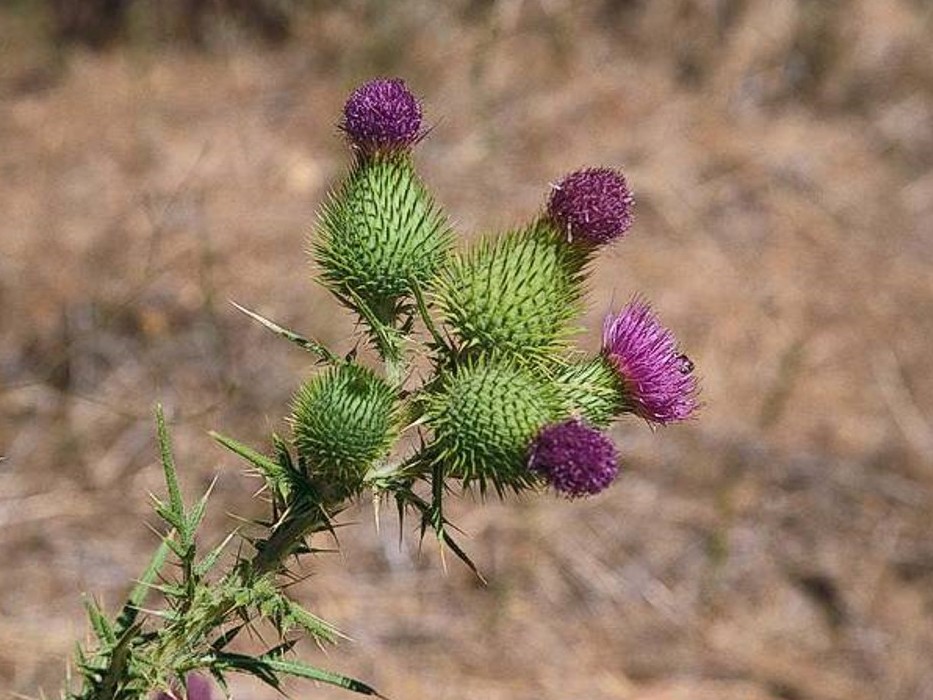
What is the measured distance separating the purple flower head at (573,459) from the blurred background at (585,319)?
5.11ft

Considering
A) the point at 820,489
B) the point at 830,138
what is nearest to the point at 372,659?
the point at 820,489

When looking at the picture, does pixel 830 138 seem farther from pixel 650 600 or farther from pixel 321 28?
pixel 650 600

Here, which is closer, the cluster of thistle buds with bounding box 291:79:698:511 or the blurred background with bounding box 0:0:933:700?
the cluster of thistle buds with bounding box 291:79:698:511

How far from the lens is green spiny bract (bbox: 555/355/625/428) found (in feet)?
6.77

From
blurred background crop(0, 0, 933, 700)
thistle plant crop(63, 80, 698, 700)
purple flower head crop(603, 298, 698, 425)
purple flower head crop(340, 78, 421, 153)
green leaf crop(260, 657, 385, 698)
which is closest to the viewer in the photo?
green leaf crop(260, 657, 385, 698)

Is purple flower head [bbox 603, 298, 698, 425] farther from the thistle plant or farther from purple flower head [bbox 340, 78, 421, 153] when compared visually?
purple flower head [bbox 340, 78, 421, 153]

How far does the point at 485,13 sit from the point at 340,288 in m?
5.22

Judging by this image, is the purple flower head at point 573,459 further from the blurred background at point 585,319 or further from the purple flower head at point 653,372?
the blurred background at point 585,319

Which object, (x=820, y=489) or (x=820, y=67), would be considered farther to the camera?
(x=820, y=67)

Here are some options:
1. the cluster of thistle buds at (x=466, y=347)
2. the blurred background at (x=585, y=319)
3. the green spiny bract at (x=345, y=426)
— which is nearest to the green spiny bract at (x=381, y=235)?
the cluster of thistle buds at (x=466, y=347)

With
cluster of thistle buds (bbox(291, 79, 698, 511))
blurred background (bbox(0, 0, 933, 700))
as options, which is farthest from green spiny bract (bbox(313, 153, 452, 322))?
blurred background (bbox(0, 0, 933, 700))

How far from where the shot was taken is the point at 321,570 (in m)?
4.66

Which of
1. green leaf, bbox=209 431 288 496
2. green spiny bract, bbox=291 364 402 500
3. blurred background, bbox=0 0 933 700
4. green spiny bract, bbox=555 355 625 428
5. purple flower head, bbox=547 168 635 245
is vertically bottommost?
green leaf, bbox=209 431 288 496

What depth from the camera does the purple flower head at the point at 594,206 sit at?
2.19m
